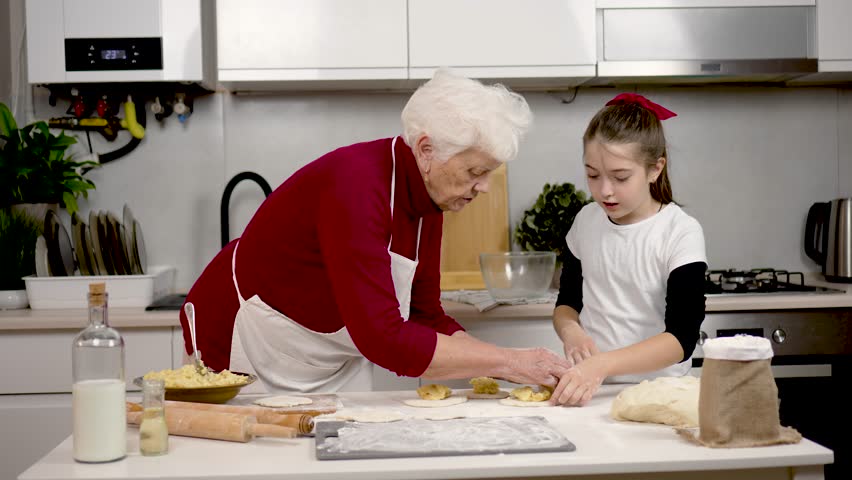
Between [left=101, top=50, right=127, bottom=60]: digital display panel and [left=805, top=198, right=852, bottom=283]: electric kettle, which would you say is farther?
[left=805, top=198, right=852, bottom=283]: electric kettle

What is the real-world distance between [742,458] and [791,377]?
1476 mm

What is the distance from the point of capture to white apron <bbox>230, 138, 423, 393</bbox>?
1789 mm

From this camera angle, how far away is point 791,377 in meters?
2.53

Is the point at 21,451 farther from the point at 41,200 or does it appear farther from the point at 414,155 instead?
the point at 414,155

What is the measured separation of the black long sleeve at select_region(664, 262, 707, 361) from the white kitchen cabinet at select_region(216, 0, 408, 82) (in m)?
1.26

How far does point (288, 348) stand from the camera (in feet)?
6.00

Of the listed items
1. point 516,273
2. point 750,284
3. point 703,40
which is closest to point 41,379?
point 516,273

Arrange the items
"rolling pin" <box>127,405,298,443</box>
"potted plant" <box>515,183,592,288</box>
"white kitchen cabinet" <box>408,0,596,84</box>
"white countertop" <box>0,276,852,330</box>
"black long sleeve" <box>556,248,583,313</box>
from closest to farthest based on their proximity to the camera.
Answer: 1. "rolling pin" <box>127,405,298,443</box>
2. "black long sleeve" <box>556,248,583,313</box>
3. "white countertop" <box>0,276,852,330</box>
4. "white kitchen cabinet" <box>408,0,596,84</box>
5. "potted plant" <box>515,183,592,288</box>

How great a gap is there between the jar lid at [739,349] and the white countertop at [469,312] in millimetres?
1241

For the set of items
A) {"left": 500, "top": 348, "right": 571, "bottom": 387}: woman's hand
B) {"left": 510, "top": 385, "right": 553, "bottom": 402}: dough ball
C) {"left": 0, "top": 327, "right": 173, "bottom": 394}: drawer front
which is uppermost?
{"left": 500, "top": 348, "right": 571, "bottom": 387}: woman's hand

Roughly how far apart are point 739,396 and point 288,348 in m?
0.93

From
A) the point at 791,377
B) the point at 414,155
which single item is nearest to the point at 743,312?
the point at 791,377

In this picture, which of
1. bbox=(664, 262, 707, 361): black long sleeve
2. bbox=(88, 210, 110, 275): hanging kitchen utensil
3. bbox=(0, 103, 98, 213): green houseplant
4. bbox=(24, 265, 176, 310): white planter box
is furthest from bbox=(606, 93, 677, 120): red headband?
bbox=(0, 103, 98, 213): green houseplant

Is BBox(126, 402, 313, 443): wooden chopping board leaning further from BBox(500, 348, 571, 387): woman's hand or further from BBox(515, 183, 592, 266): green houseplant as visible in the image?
BBox(515, 183, 592, 266): green houseplant
